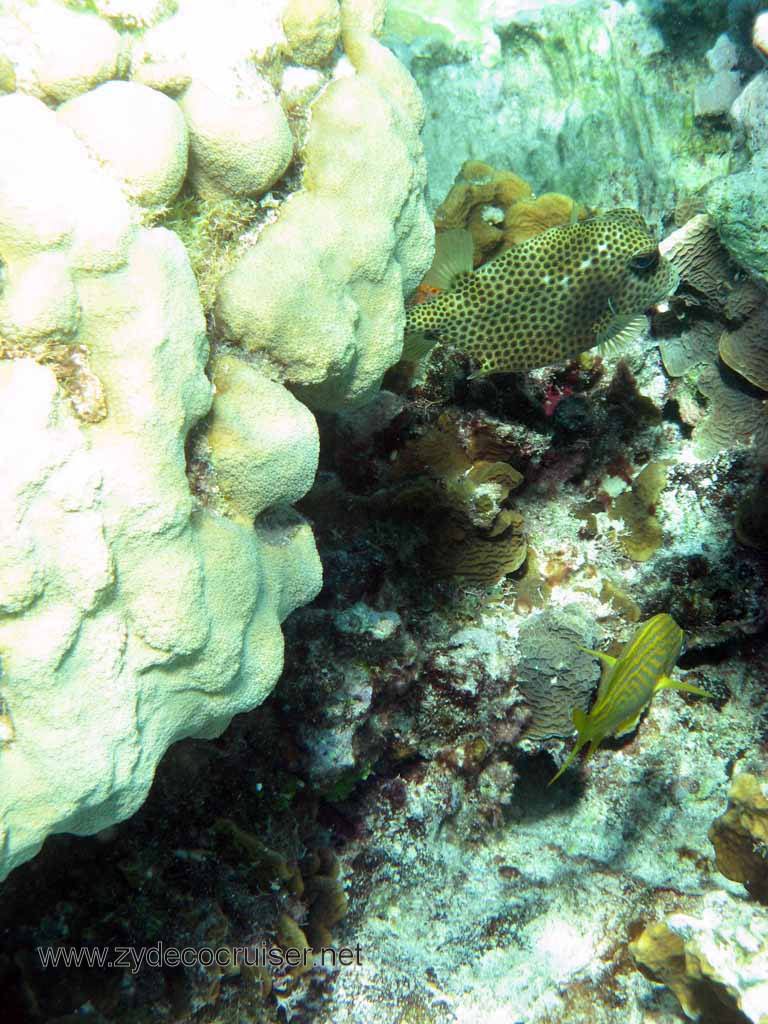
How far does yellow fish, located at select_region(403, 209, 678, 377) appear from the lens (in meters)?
3.19

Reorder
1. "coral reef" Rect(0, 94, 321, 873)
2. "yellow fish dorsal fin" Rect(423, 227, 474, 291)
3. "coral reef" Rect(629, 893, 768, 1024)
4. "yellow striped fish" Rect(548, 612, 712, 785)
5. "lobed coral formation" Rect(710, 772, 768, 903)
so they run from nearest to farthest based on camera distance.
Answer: "coral reef" Rect(0, 94, 321, 873) < "coral reef" Rect(629, 893, 768, 1024) < "yellow striped fish" Rect(548, 612, 712, 785) < "lobed coral formation" Rect(710, 772, 768, 903) < "yellow fish dorsal fin" Rect(423, 227, 474, 291)

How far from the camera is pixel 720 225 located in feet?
12.6

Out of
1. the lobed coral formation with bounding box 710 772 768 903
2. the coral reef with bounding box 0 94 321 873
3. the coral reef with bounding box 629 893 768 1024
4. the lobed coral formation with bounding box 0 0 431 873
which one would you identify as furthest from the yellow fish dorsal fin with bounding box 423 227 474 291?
the coral reef with bounding box 629 893 768 1024

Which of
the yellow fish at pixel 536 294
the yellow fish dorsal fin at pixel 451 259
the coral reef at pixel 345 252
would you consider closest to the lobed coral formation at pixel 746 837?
the yellow fish at pixel 536 294

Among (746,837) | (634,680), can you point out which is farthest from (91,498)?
(746,837)

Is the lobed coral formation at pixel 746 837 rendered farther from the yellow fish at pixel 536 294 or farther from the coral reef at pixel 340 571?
the yellow fish at pixel 536 294

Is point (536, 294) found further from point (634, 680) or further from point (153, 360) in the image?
point (153, 360)

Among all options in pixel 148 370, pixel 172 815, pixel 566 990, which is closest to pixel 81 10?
pixel 148 370

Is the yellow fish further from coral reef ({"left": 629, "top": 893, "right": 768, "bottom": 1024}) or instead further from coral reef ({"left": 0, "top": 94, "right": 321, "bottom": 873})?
coral reef ({"left": 629, "top": 893, "right": 768, "bottom": 1024})

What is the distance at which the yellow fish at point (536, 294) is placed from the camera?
319cm

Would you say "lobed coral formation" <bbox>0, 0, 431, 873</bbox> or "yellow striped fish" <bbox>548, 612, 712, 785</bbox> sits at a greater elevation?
"lobed coral formation" <bbox>0, 0, 431, 873</bbox>

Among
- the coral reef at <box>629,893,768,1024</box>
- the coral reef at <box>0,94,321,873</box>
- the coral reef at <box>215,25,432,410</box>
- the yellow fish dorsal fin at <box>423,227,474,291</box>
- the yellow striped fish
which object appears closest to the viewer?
the coral reef at <box>0,94,321,873</box>

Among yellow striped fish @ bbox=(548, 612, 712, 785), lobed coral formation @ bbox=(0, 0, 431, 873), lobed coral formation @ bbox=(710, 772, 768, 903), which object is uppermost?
lobed coral formation @ bbox=(0, 0, 431, 873)

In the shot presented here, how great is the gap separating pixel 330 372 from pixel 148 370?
68 centimetres
